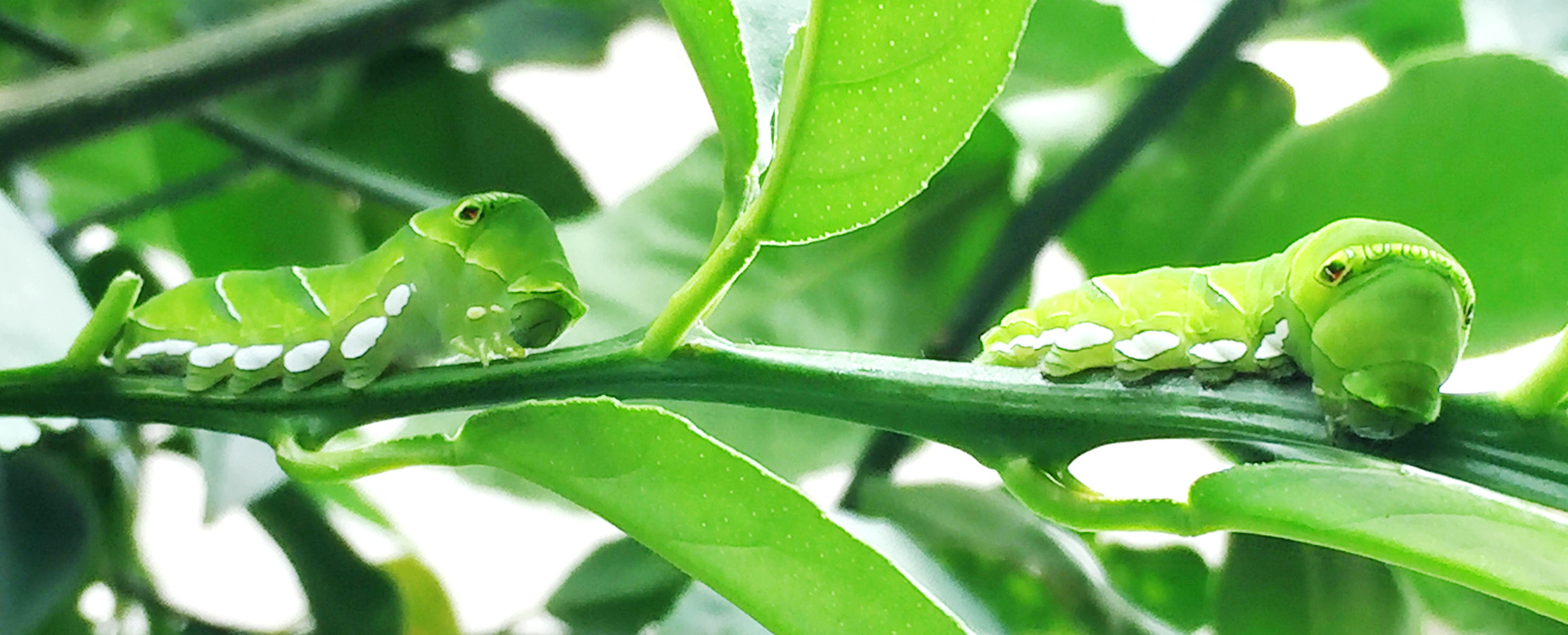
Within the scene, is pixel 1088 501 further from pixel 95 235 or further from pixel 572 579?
pixel 95 235

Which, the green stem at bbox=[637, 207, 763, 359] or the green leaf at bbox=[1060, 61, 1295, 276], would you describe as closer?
the green stem at bbox=[637, 207, 763, 359]

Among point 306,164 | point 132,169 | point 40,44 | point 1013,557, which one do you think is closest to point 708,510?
point 1013,557

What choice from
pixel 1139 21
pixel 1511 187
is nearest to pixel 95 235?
pixel 1139 21

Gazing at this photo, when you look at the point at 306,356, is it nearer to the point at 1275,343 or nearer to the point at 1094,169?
the point at 1275,343

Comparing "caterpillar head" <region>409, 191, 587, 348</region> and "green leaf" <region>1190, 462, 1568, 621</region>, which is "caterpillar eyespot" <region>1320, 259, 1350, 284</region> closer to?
"green leaf" <region>1190, 462, 1568, 621</region>

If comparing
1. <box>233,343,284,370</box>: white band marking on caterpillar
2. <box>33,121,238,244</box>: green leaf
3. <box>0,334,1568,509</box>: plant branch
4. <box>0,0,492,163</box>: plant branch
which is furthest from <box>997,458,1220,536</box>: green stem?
<box>33,121,238,244</box>: green leaf

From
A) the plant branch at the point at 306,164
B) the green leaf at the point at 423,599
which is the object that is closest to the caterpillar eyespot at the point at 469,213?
the plant branch at the point at 306,164

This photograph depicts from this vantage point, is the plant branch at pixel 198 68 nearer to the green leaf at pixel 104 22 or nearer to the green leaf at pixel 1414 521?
the green leaf at pixel 104 22
